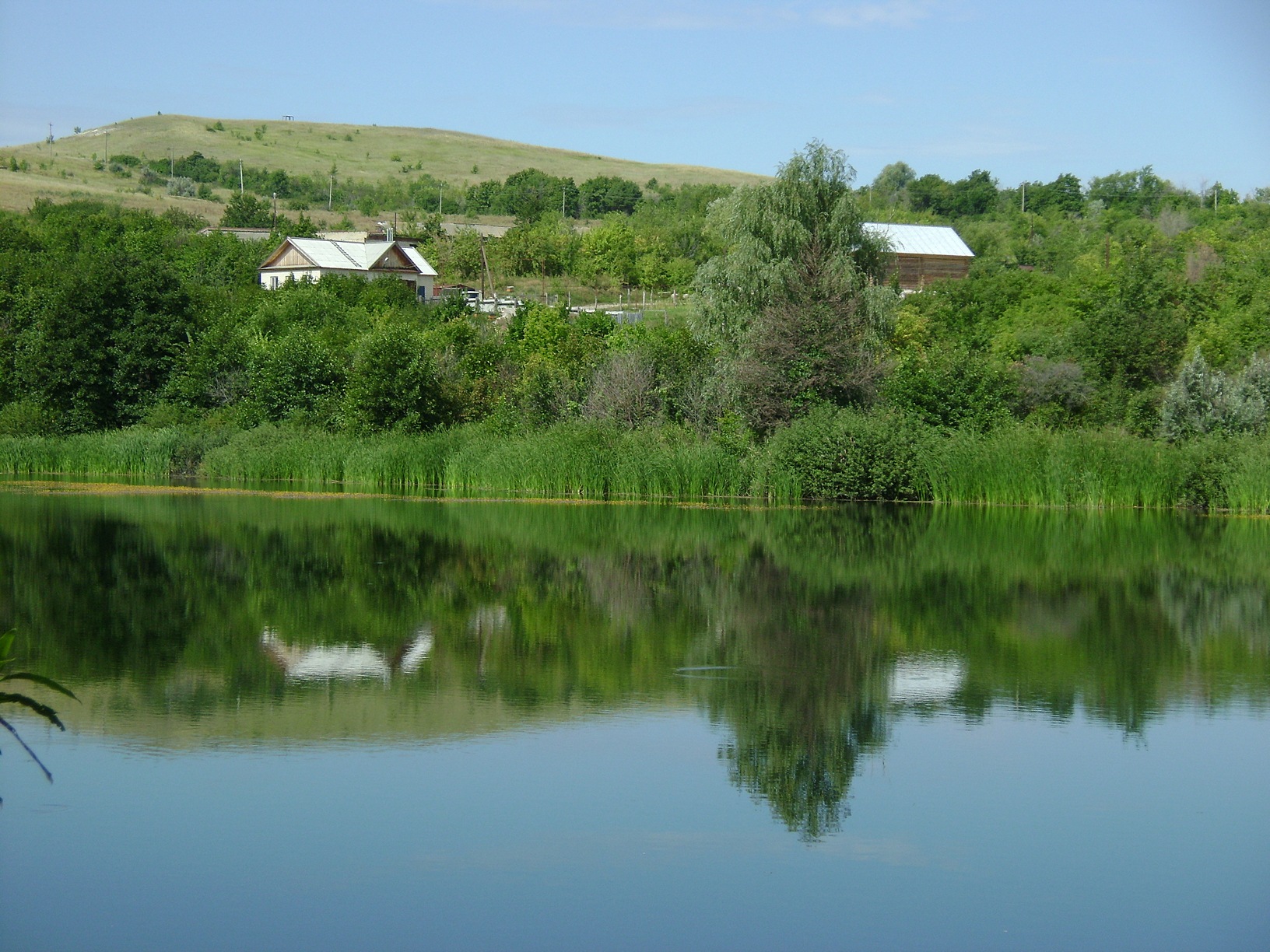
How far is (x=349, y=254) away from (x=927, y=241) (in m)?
35.2

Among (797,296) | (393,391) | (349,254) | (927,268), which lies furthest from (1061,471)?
(349,254)

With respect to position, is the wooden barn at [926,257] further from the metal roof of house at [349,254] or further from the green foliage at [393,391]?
the green foliage at [393,391]

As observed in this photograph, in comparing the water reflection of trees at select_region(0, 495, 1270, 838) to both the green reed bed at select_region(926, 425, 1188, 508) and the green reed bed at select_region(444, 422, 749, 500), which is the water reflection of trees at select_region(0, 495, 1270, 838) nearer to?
the green reed bed at select_region(926, 425, 1188, 508)

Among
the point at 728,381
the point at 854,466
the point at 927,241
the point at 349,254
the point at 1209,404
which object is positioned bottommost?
the point at 854,466

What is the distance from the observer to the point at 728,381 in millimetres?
35125

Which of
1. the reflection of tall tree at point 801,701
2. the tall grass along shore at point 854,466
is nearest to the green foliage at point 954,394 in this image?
the tall grass along shore at point 854,466

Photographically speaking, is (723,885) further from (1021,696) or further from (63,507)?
(63,507)

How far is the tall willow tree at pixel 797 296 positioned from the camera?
3288cm

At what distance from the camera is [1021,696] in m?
10.4

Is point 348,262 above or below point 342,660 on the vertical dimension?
above

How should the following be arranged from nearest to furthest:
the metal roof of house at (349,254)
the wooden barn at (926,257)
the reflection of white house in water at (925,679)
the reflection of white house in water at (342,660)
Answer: the reflection of white house in water at (925,679)
the reflection of white house in water at (342,660)
the wooden barn at (926,257)
the metal roof of house at (349,254)

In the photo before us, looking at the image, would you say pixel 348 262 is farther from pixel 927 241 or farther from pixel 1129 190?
pixel 1129 190

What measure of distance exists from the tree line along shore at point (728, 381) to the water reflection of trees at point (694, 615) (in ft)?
22.9

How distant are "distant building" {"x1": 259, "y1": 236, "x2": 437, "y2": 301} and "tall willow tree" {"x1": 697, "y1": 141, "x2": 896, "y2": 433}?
3916 centimetres
